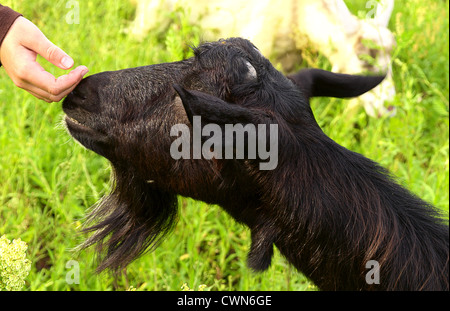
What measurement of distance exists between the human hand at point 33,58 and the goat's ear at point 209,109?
0.57 m

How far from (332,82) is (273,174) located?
0.72 metres

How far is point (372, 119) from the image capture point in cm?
464

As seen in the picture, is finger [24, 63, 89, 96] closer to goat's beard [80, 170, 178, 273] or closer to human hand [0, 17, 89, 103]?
human hand [0, 17, 89, 103]

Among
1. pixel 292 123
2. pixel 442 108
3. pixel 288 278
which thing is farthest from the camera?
pixel 442 108

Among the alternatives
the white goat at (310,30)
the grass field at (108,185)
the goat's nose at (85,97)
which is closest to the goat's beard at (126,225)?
the grass field at (108,185)

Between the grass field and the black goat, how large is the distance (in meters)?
0.30

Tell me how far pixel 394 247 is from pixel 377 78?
0.79 m

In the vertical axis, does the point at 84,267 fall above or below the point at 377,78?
below

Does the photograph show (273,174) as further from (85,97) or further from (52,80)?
(52,80)

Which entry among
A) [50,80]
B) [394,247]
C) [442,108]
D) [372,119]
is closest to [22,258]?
[50,80]

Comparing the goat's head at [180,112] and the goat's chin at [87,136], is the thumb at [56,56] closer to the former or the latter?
the goat's head at [180,112]

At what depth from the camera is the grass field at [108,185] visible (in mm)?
3242

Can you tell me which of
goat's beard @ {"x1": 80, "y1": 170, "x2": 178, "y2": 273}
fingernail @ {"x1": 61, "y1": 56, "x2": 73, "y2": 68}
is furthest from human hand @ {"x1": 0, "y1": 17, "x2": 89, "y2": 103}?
goat's beard @ {"x1": 80, "y1": 170, "x2": 178, "y2": 273}

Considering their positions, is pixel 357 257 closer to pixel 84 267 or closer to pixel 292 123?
pixel 292 123
